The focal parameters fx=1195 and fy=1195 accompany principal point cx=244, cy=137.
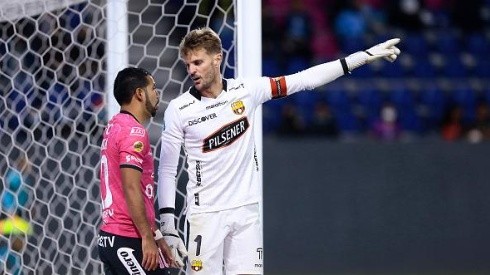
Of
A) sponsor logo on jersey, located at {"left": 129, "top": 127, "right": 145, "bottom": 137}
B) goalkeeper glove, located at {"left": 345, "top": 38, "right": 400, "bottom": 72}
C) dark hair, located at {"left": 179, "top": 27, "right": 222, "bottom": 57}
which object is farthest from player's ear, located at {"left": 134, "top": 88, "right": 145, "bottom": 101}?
goalkeeper glove, located at {"left": 345, "top": 38, "right": 400, "bottom": 72}

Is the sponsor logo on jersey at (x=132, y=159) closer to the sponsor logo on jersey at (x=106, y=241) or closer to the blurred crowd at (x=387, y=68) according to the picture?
the sponsor logo on jersey at (x=106, y=241)

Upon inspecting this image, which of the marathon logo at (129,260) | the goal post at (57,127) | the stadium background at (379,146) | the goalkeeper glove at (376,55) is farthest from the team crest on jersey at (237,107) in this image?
the stadium background at (379,146)

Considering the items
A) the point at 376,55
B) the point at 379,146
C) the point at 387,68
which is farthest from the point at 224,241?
the point at 387,68

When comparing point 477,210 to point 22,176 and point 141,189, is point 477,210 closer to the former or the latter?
point 22,176

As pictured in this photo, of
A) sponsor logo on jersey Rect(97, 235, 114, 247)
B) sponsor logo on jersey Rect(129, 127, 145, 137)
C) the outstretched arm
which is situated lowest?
sponsor logo on jersey Rect(97, 235, 114, 247)

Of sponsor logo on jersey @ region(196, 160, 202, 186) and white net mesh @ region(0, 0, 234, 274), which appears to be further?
white net mesh @ region(0, 0, 234, 274)

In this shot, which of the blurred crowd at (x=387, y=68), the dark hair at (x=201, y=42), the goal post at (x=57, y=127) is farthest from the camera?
the blurred crowd at (x=387, y=68)

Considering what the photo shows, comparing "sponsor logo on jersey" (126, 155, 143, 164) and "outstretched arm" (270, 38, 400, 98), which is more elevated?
"outstretched arm" (270, 38, 400, 98)

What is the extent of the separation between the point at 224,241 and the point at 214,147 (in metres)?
0.49

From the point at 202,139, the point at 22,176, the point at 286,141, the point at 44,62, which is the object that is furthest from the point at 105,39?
the point at 286,141

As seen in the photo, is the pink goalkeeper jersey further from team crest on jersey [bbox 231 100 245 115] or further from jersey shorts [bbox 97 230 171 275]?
team crest on jersey [bbox 231 100 245 115]

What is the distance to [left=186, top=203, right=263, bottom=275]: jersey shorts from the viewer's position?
6105 mm

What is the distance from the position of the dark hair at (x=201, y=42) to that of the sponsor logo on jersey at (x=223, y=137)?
0.40m

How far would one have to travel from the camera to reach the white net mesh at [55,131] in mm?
7512
